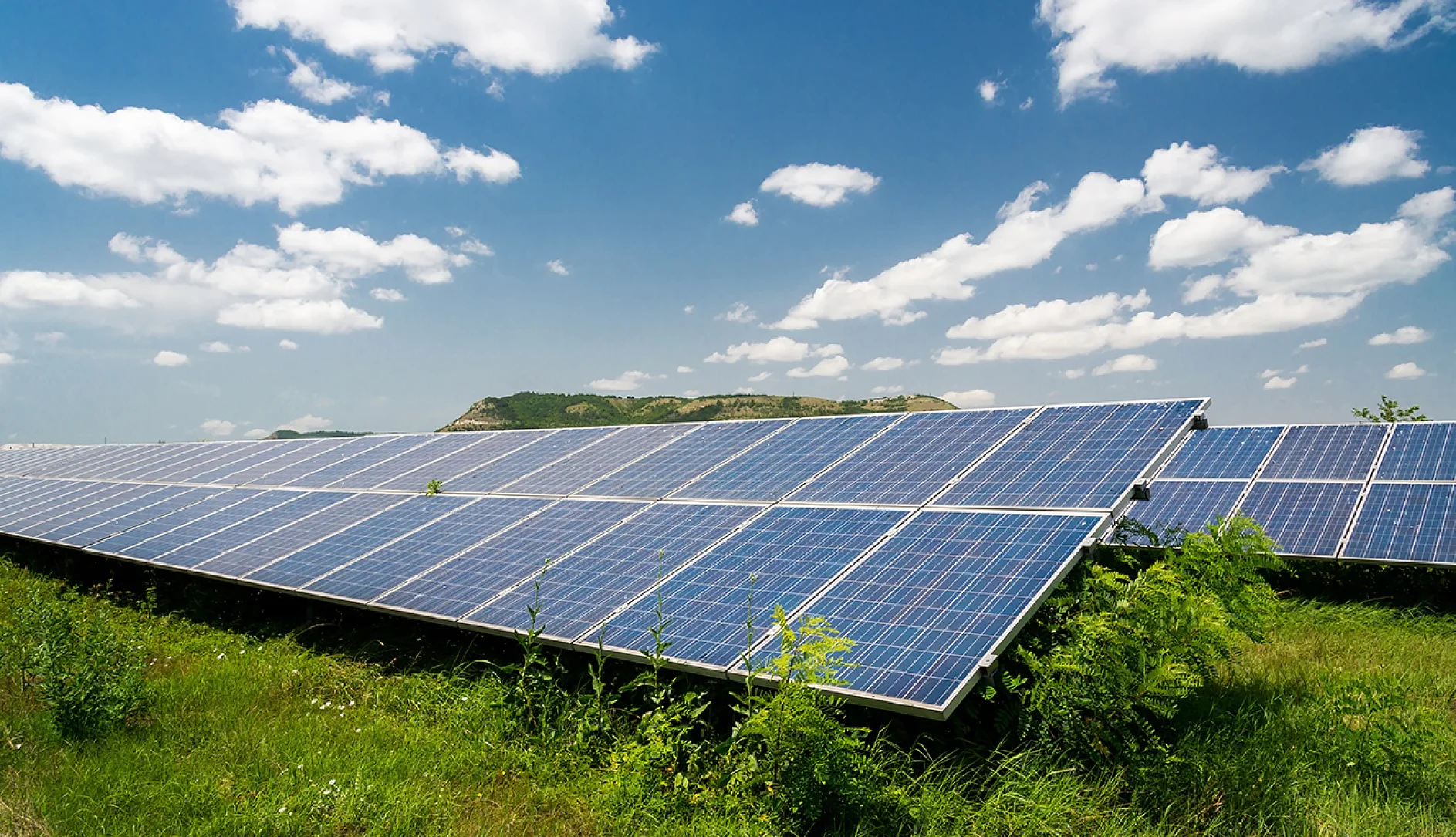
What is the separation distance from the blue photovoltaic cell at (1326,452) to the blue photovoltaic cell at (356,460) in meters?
18.8

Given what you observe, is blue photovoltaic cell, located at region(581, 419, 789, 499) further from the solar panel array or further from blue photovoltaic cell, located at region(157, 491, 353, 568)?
blue photovoltaic cell, located at region(157, 491, 353, 568)

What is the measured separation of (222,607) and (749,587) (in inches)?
399

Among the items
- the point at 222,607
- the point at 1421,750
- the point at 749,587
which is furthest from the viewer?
the point at 222,607

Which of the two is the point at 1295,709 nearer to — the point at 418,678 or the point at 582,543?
the point at 582,543

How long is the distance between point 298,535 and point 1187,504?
1535cm

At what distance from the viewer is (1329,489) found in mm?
14977

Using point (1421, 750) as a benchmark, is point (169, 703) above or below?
below

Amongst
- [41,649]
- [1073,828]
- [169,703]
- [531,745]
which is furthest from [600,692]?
[41,649]

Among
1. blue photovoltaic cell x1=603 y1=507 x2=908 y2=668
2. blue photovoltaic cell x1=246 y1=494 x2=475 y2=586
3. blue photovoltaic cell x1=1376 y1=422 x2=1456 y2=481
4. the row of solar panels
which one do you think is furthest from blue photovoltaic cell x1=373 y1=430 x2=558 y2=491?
blue photovoltaic cell x1=1376 y1=422 x2=1456 y2=481

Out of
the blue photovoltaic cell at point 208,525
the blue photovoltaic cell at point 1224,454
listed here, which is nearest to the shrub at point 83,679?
the blue photovoltaic cell at point 208,525

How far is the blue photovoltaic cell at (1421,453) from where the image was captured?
14.7 m

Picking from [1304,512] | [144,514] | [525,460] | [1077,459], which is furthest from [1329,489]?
[144,514]

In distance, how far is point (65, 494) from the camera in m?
22.5

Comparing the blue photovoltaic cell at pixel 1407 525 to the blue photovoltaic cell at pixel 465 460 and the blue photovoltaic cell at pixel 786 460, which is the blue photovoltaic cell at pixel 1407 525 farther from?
the blue photovoltaic cell at pixel 465 460
